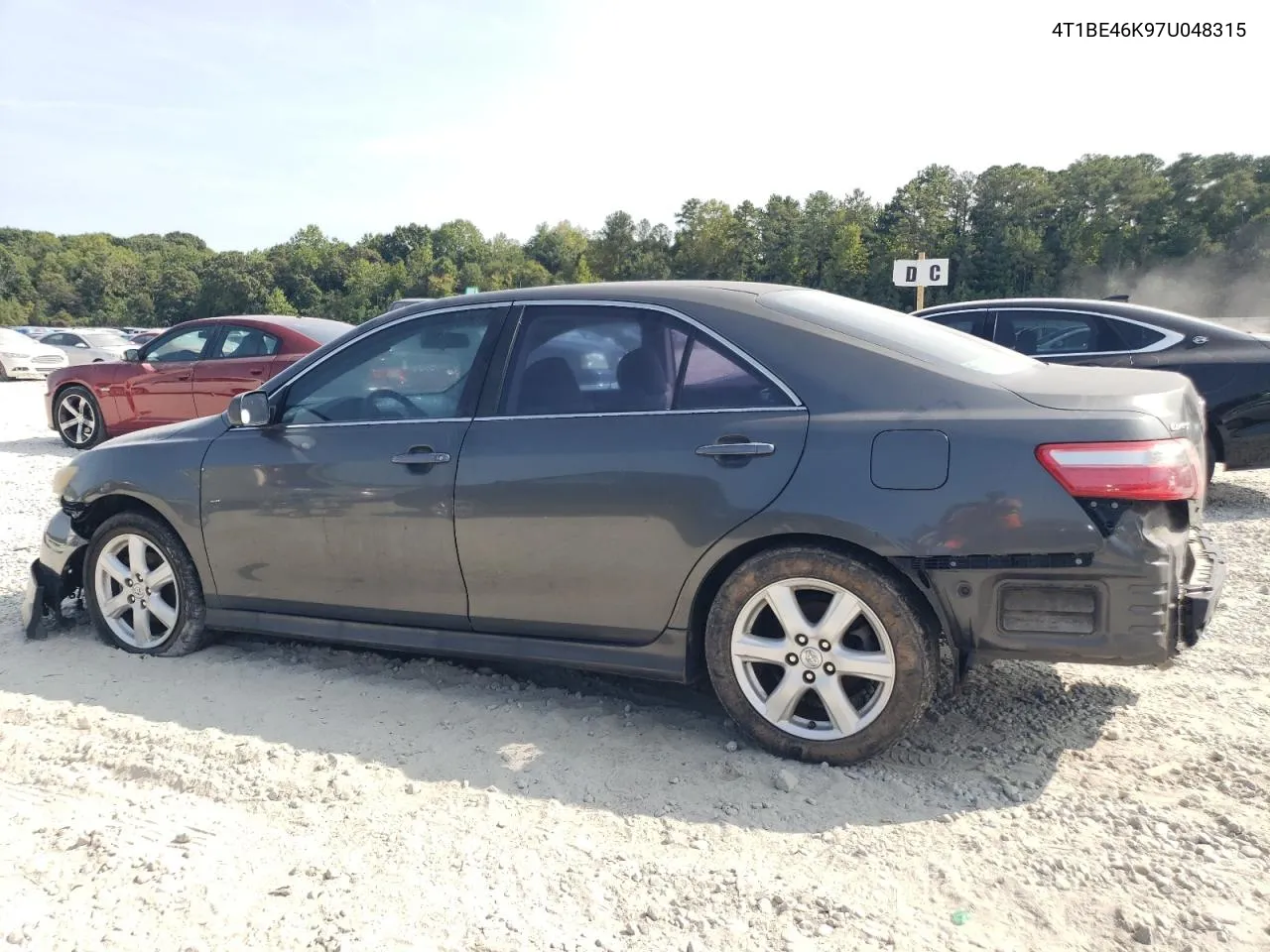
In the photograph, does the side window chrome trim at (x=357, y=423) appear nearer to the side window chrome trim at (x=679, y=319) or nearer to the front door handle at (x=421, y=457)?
the front door handle at (x=421, y=457)

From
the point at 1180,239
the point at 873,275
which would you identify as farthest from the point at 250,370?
the point at 1180,239

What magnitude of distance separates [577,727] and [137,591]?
92.7 inches

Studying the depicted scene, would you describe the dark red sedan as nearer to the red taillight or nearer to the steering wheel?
the steering wheel

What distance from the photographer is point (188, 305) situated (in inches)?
3184

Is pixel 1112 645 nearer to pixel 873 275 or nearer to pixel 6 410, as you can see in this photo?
pixel 6 410

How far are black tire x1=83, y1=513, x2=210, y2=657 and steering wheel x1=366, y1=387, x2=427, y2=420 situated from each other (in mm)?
1192

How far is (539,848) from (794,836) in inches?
29.7

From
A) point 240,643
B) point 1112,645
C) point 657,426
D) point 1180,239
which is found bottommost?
point 240,643

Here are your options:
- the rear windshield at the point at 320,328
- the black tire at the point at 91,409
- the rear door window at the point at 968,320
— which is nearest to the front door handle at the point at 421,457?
the rear door window at the point at 968,320

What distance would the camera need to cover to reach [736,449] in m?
3.27

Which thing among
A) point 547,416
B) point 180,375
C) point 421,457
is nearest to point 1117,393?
point 547,416

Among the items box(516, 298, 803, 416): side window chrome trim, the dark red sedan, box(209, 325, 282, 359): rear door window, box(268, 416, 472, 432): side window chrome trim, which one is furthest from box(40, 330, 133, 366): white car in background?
box(516, 298, 803, 416): side window chrome trim

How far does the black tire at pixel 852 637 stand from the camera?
3088mm

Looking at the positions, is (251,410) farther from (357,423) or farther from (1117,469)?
(1117,469)
